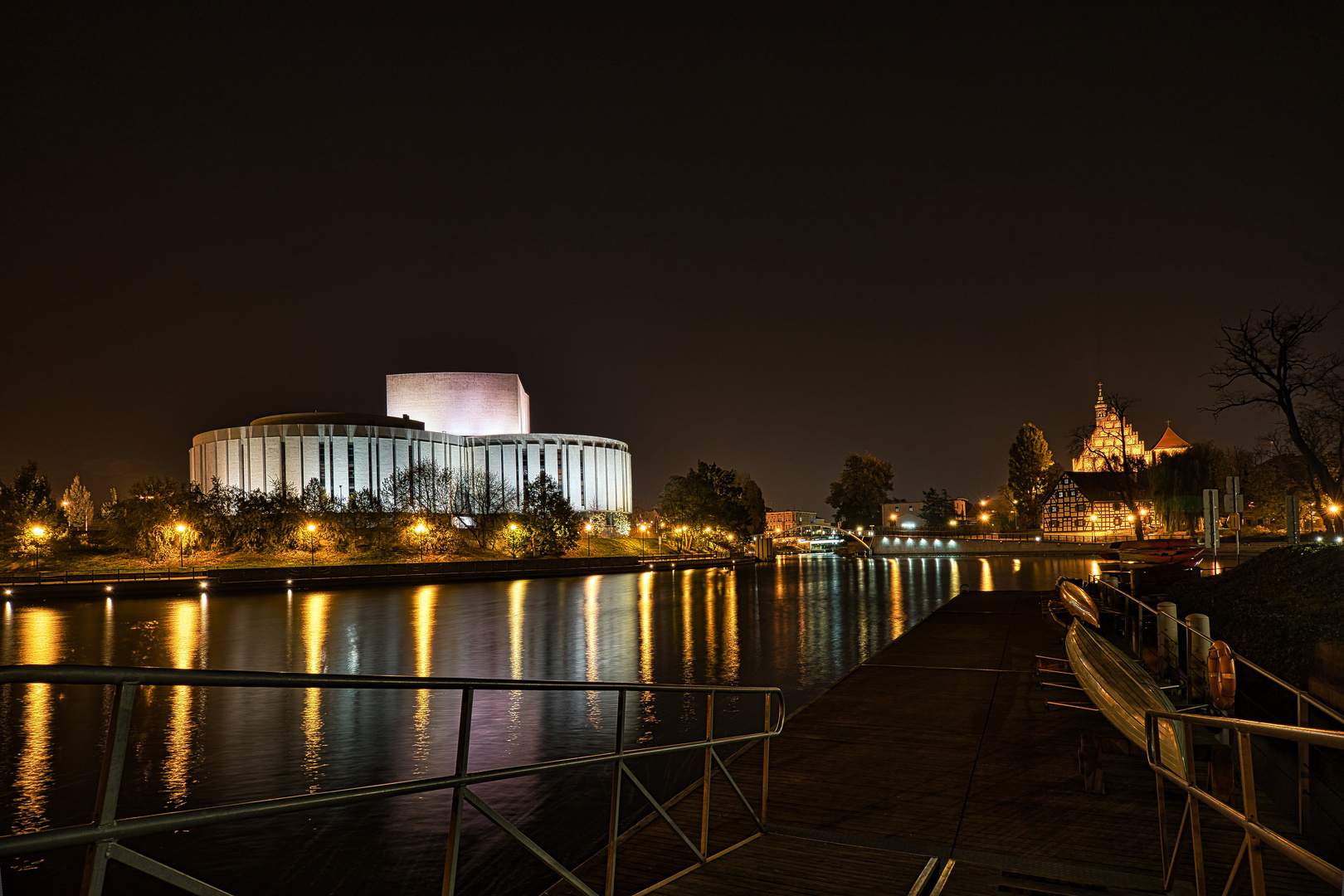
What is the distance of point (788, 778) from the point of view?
7453mm

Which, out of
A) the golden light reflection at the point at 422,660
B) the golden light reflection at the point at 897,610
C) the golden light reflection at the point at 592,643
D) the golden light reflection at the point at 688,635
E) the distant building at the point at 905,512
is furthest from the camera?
the distant building at the point at 905,512

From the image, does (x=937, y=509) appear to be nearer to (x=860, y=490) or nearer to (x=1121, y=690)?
(x=860, y=490)

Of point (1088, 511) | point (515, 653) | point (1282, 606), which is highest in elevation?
point (1088, 511)

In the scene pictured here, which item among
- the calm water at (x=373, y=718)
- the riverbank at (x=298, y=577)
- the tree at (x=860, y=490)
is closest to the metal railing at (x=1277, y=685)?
the calm water at (x=373, y=718)

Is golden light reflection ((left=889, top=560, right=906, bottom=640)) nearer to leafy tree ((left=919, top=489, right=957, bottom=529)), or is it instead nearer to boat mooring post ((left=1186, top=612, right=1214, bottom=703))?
boat mooring post ((left=1186, top=612, right=1214, bottom=703))

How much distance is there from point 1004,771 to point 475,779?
5822mm

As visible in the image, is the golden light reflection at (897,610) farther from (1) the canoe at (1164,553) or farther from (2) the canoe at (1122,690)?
(2) the canoe at (1122,690)

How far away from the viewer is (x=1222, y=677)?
25.8 feet

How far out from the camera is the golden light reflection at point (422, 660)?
438 inches

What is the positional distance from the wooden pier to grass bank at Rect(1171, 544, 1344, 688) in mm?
3759

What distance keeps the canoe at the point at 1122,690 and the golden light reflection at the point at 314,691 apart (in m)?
5.51

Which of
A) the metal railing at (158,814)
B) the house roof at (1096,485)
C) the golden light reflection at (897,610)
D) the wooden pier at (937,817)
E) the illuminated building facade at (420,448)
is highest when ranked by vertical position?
the illuminated building facade at (420,448)

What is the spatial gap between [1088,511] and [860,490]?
3017cm

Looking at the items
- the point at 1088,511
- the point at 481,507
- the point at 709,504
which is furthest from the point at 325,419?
the point at 1088,511
